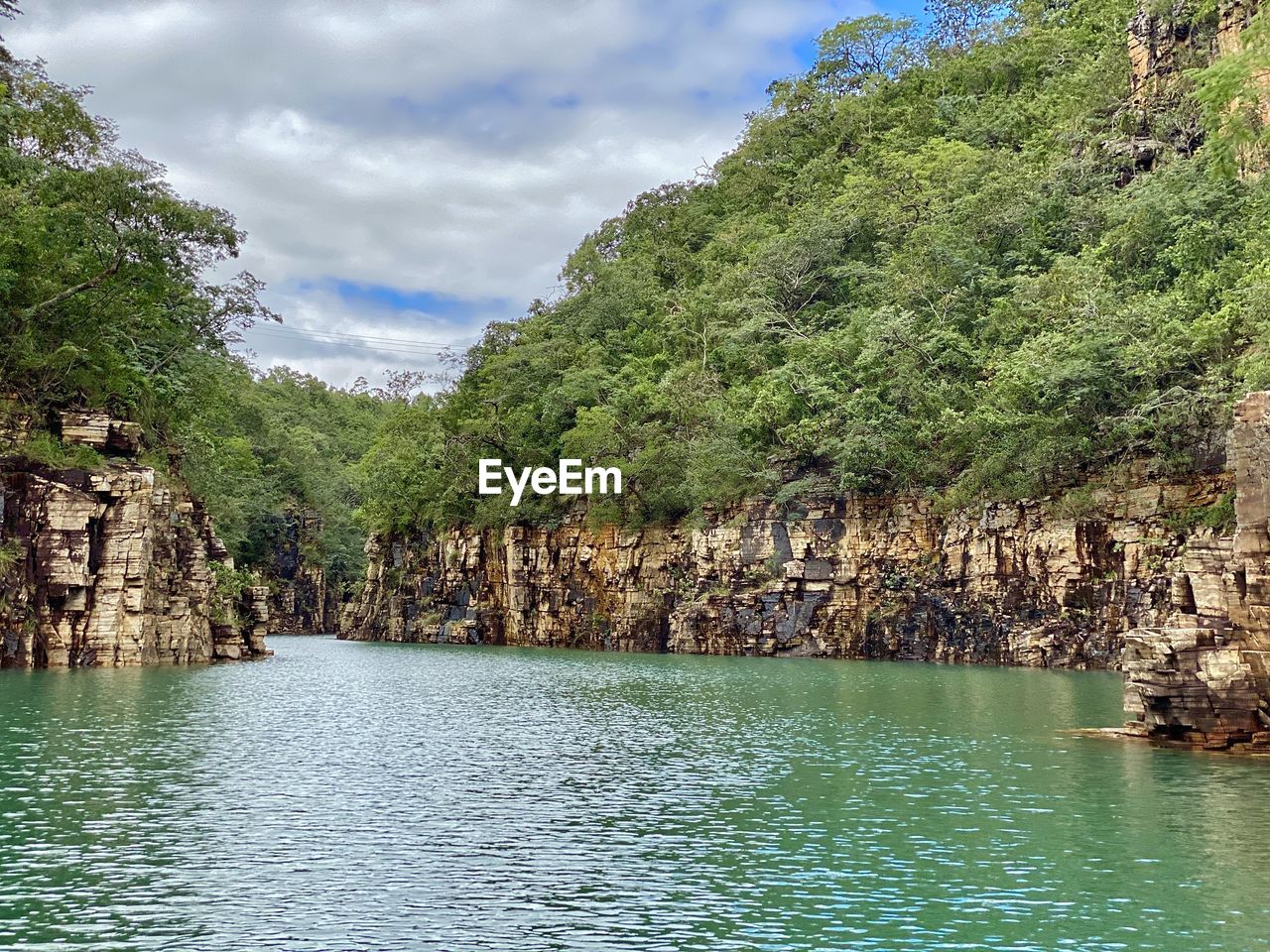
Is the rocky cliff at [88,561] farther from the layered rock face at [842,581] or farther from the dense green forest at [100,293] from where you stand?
the layered rock face at [842,581]

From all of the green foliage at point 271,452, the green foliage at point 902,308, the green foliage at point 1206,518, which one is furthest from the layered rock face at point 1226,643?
the green foliage at point 271,452

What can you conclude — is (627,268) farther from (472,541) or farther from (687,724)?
(687,724)

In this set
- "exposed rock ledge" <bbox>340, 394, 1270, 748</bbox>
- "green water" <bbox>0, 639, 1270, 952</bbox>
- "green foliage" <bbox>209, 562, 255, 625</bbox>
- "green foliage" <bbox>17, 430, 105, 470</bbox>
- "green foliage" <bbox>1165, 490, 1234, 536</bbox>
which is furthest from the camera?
"green foliage" <bbox>209, 562, 255, 625</bbox>

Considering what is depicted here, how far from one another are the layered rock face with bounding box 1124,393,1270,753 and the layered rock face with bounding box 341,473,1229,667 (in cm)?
1970

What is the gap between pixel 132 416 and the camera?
166ft

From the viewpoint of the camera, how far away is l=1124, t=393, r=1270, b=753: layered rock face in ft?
78.9

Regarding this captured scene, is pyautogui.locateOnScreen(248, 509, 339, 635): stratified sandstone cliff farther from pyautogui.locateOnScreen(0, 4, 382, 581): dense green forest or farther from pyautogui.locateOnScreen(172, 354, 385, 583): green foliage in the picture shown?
pyautogui.locateOnScreen(0, 4, 382, 581): dense green forest

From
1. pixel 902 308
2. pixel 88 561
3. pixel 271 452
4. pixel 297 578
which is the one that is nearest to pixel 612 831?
pixel 88 561

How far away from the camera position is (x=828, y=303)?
2940 inches

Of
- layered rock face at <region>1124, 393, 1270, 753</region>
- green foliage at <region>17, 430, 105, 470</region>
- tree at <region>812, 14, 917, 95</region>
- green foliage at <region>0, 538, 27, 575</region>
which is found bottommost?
layered rock face at <region>1124, 393, 1270, 753</region>

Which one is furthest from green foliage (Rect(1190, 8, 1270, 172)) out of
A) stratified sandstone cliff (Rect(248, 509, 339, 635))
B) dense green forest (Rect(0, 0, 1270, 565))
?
stratified sandstone cliff (Rect(248, 509, 339, 635))

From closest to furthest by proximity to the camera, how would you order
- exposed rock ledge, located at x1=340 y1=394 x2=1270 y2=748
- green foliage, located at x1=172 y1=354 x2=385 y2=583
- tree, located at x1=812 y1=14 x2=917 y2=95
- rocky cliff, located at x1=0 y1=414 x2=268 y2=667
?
exposed rock ledge, located at x1=340 y1=394 x2=1270 y2=748 < rocky cliff, located at x1=0 y1=414 x2=268 y2=667 < green foliage, located at x1=172 y1=354 x2=385 y2=583 < tree, located at x1=812 y1=14 x2=917 y2=95

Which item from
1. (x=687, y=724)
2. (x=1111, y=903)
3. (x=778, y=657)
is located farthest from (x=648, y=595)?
(x=1111, y=903)

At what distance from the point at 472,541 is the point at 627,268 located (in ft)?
73.3
